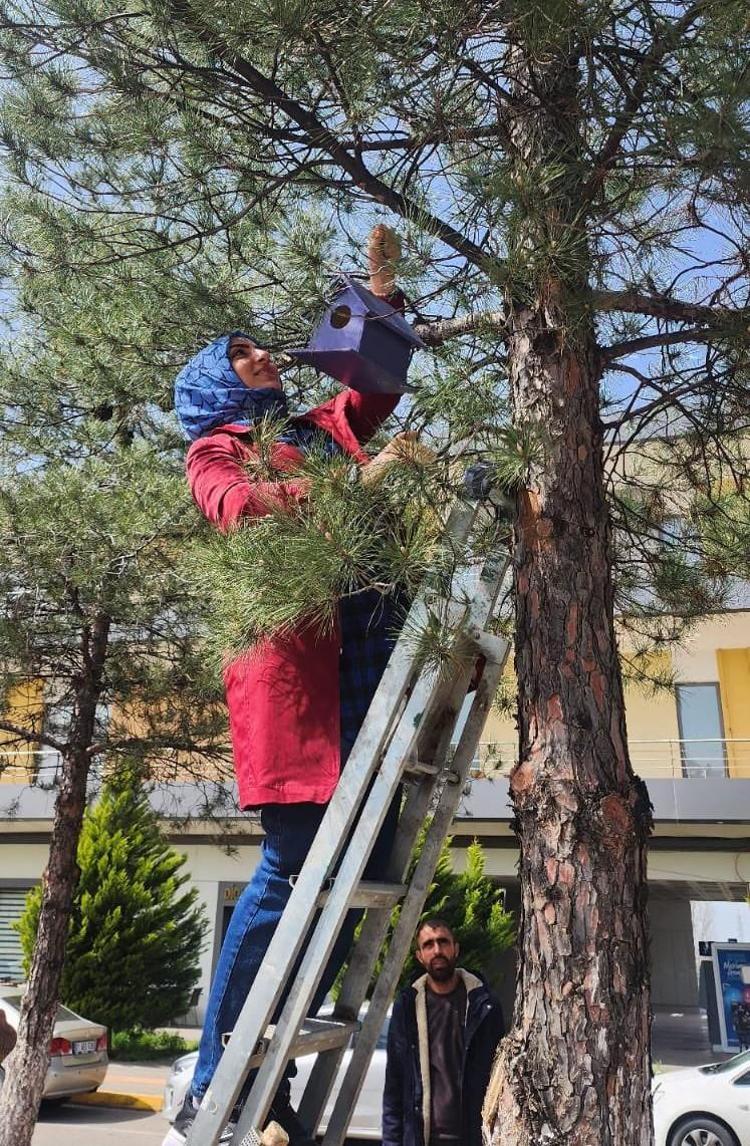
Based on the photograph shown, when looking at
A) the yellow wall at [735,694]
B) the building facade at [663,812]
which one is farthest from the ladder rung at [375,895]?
the yellow wall at [735,694]

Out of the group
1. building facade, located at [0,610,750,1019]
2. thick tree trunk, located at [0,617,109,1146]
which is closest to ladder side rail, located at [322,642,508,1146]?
thick tree trunk, located at [0,617,109,1146]

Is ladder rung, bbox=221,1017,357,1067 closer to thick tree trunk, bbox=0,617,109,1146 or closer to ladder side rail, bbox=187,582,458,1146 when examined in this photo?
ladder side rail, bbox=187,582,458,1146

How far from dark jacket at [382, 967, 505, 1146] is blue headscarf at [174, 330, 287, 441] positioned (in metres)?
2.10

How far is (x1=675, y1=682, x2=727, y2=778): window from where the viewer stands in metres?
14.3

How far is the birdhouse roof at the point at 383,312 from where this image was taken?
7.06 feet

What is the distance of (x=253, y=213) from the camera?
3594 mm

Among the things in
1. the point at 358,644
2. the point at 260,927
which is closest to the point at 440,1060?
the point at 260,927

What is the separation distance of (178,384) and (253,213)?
56.1 inches

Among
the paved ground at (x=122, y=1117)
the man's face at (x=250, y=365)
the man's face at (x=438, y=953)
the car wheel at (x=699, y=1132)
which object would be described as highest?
the man's face at (x=250, y=365)

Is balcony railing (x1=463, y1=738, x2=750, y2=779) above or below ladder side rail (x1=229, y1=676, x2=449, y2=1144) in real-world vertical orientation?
above

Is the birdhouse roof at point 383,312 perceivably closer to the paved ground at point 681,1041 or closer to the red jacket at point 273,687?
the red jacket at point 273,687

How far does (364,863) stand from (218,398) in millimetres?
1102

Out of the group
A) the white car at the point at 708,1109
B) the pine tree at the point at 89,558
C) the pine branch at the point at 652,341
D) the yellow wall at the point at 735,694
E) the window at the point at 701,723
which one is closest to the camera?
the pine branch at the point at 652,341

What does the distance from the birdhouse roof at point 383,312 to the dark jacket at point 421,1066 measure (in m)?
2.26
